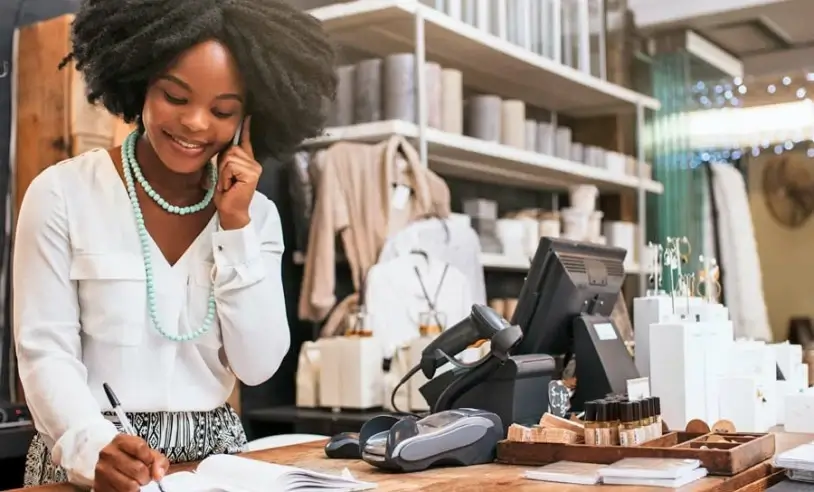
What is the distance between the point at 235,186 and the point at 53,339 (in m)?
0.33

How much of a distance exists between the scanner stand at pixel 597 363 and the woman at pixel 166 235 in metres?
0.51

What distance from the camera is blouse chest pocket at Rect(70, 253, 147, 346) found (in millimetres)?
1299

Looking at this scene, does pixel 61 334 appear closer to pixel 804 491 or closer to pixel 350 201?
pixel 804 491

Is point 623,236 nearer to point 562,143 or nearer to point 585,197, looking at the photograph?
point 585,197

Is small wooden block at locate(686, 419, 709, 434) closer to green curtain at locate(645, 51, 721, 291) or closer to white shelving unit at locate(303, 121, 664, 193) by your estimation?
white shelving unit at locate(303, 121, 664, 193)

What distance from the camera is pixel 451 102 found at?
3.08 metres

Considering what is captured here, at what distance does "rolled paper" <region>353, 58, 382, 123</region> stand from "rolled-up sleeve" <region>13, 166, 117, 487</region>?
1670 millimetres

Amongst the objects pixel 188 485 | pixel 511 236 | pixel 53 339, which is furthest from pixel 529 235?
pixel 188 485

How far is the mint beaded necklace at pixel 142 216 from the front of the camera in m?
1.35

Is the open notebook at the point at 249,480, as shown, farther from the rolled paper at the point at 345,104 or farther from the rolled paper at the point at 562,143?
the rolled paper at the point at 562,143

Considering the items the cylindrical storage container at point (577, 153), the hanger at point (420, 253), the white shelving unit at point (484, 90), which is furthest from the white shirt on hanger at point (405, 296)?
the cylindrical storage container at point (577, 153)

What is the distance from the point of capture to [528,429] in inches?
52.9

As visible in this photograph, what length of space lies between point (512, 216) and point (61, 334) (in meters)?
2.65

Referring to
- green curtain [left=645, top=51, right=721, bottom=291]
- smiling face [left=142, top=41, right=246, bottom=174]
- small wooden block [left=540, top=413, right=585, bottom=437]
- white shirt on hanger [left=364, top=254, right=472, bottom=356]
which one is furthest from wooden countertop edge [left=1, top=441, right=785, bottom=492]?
green curtain [left=645, top=51, right=721, bottom=291]
